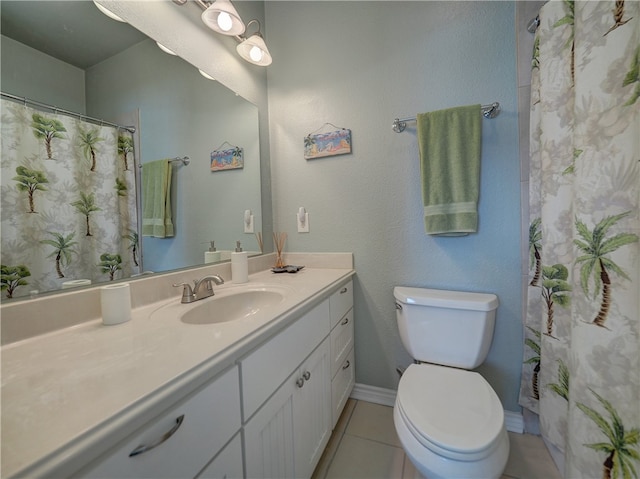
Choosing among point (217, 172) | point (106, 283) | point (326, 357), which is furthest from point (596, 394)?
point (217, 172)

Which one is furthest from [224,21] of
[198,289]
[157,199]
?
[198,289]

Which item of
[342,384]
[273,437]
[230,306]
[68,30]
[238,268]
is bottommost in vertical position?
[342,384]

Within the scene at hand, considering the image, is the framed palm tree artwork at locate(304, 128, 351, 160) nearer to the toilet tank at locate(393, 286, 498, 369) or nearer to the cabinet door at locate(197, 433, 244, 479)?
the toilet tank at locate(393, 286, 498, 369)

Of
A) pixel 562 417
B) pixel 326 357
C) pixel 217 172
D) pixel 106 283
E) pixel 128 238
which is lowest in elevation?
pixel 562 417

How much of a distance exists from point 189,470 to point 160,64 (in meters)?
1.31

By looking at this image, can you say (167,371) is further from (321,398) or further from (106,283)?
(321,398)

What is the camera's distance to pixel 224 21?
1.15 meters

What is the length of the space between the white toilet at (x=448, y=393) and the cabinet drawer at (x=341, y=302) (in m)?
0.26

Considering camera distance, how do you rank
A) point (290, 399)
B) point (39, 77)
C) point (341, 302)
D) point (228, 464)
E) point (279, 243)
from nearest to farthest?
point (228, 464), point (39, 77), point (290, 399), point (341, 302), point (279, 243)

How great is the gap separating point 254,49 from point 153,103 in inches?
27.5

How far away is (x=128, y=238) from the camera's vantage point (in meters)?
0.88

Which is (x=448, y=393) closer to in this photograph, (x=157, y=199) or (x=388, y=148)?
(x=388, y=148)

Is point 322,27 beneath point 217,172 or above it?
above

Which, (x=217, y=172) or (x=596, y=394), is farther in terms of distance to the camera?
(x=217, y=172)
